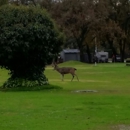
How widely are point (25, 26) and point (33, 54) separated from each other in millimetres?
1469

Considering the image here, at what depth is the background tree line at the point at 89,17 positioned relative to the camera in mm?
73625

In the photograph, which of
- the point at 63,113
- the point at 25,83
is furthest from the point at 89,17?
the point at 63,113

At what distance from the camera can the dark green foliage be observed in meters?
22.3

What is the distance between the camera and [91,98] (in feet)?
60.8

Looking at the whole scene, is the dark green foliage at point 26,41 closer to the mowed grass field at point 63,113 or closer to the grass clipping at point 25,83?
the grass clipping at point 25,83

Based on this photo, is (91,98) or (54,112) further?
(91,98)

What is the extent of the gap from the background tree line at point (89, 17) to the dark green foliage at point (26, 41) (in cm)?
4548

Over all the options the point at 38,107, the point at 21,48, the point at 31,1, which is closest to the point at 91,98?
the point at 38,107

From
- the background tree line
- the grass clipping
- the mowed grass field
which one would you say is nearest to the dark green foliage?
the grass clipping

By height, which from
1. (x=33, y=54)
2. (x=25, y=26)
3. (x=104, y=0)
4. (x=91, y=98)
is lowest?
(x=91, y=98)

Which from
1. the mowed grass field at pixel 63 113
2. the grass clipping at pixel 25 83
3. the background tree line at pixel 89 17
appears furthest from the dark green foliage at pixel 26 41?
the background tree line at pixel 89 17

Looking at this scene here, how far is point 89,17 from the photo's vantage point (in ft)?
241

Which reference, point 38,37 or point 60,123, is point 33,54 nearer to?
point 38,37

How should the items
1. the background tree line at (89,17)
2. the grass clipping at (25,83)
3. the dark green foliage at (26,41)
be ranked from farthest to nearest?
the background tree line at (89,17) → the grass clipping at (25,83) → the dark green foliage at (26,41)
